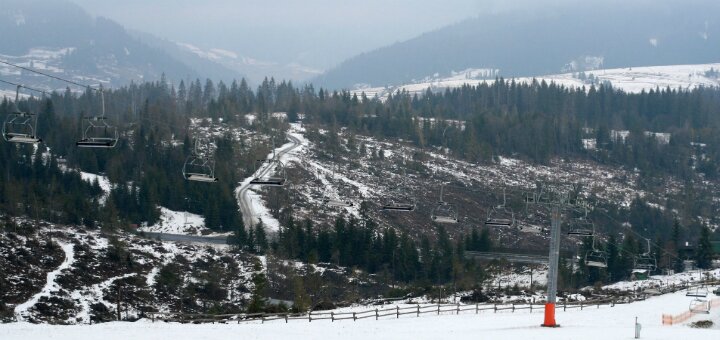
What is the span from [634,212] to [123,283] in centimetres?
10645

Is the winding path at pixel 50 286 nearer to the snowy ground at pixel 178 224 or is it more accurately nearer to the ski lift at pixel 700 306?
the snowy ground at pixel 178 224

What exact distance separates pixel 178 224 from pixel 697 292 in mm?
71173

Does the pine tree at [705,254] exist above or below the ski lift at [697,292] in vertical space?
below

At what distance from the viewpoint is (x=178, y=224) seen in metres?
134

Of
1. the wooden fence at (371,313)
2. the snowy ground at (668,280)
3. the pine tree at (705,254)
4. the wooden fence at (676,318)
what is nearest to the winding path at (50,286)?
the wooden fence at (371,313)

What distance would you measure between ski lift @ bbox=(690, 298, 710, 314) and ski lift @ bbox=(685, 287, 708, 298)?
151cm

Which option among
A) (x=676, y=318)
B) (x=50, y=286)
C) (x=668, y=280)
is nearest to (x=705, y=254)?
(x=668, y=280)

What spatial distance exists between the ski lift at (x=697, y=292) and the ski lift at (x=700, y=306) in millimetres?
1511

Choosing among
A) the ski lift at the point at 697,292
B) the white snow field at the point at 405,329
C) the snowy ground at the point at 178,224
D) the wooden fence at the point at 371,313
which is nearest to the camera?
the white snow field at the point at 405,329

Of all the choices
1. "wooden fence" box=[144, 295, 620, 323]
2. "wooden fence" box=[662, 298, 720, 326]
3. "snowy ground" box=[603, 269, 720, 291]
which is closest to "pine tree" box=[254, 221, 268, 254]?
"snowy ground" box=[603, 269, 720, 291]

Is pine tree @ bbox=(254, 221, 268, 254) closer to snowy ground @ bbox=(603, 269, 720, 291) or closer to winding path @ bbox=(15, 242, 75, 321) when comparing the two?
winding path @ bbox=(15, 242, 75, 321)

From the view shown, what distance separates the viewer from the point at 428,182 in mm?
178750

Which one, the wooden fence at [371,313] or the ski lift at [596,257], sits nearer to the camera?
the wooden fence at [371,313]

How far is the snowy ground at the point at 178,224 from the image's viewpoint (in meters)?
130
